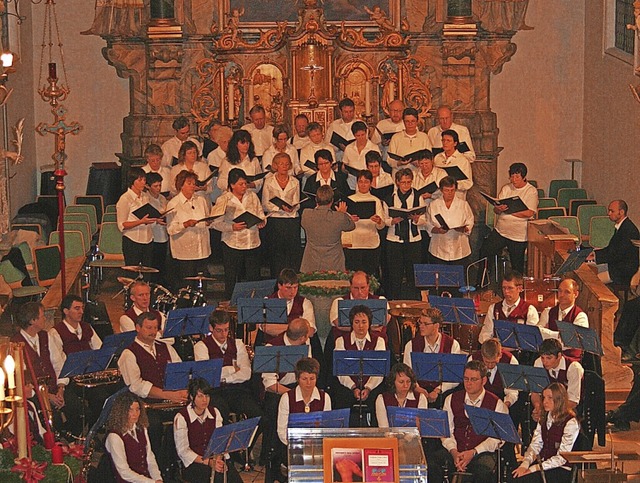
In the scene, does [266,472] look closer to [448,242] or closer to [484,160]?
[448,242]

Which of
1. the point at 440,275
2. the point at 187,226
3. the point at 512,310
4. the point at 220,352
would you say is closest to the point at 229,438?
the point at 220,352

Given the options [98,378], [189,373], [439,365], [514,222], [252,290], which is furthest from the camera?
[514,222]

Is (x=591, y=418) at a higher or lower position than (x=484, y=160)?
lower

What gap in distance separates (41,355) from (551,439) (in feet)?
12.8

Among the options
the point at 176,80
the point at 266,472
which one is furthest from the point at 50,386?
the point at 176,80

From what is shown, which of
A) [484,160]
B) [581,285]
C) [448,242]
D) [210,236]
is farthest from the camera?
[484,160]

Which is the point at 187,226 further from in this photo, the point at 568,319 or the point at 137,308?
the point at 568,319

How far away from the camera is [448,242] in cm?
1424

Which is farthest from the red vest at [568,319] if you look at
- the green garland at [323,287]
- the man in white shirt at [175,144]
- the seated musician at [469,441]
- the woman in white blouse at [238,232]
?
the man in white shirt at [175,144]

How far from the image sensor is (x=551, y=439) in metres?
10.2

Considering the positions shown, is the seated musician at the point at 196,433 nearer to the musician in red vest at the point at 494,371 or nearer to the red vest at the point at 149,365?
the red vest at the point at 149,365

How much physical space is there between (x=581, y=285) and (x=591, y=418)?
194cm

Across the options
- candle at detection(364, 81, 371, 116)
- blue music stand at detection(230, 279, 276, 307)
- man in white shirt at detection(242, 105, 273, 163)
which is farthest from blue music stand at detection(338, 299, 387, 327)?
candle at detection(364, 81, 371, 116)

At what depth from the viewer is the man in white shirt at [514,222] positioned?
14.8m
